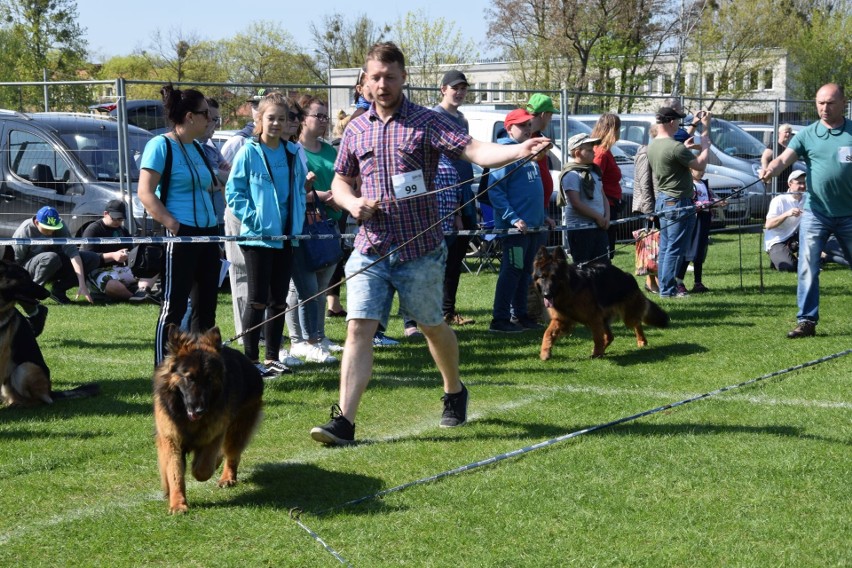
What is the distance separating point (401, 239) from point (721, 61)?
3635cm

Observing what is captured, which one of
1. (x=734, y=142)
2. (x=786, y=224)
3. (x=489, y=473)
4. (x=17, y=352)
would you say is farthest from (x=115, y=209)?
(x=734, y=142)

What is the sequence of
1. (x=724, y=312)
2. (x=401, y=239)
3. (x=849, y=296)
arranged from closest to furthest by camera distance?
(x=401, y=239), (x=724, y=312), (x=849, y=296)

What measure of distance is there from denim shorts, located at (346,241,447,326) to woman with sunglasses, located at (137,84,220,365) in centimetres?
148

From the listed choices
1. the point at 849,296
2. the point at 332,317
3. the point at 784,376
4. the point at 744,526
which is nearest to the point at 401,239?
the point at 744,526

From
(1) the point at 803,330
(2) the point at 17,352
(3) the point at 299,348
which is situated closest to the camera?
(2) the point at 17,352

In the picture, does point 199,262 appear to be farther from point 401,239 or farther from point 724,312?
point 724,312

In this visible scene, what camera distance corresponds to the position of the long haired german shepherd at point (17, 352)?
20.5 ft

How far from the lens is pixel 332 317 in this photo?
10.1 metres

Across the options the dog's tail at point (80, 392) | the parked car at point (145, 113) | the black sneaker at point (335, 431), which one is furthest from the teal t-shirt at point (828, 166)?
the parked car at point (145, 113)

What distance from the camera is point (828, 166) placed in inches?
319

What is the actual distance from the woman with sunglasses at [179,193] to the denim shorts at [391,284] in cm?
148

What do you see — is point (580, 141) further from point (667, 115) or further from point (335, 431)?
point (335, 431)

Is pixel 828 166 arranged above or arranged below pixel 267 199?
above

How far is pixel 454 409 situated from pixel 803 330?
4065 mm
